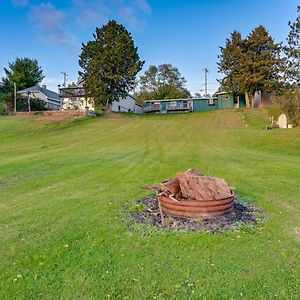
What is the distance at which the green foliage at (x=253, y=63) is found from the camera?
34156mm

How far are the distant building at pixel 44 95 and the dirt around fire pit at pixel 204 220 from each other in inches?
1620

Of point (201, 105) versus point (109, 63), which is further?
point (201, 105)

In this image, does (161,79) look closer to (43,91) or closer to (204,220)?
(43,91)

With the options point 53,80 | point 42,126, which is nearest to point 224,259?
point 42,126

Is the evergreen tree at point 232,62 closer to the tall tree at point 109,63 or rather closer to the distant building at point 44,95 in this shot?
the tall tree at point 109,63

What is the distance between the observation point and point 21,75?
5034 centimetres

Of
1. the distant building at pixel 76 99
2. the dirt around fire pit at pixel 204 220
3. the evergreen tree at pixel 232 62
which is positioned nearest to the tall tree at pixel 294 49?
the evergreen tree at pixel 232 62

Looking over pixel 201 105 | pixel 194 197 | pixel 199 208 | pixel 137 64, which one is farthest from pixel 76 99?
pixel 199 208

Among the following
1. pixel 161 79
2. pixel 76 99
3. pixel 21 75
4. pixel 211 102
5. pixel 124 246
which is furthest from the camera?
pixel 161 79

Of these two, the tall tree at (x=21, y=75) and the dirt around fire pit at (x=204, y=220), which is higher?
the tall tree at (x=21, y=75)

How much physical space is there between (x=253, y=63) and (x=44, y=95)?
98.7 ft

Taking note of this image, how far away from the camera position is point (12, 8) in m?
16.7

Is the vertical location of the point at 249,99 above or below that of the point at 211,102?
below

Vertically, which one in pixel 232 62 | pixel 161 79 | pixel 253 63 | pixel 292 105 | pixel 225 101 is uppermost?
pixel 161 79
